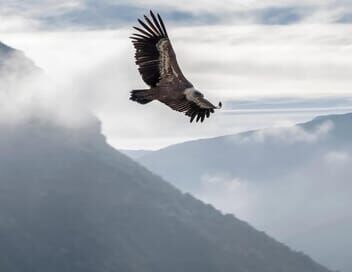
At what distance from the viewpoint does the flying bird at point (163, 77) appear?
17797mm

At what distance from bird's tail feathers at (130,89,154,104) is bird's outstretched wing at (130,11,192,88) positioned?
0.84 ft

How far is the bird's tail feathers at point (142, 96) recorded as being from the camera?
18077mm

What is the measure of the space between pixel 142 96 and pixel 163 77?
94cm

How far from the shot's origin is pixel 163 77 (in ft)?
58.7

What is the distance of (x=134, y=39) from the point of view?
18969mm

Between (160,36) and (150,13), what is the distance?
65cm

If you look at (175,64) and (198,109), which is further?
(198,109)

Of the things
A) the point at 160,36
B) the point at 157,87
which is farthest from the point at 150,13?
the point at 157,87

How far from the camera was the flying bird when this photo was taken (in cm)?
1780

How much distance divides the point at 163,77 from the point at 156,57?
79cm

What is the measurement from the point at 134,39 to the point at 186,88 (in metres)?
2.26

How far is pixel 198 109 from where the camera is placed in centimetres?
1917

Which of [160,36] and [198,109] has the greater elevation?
[160,36]

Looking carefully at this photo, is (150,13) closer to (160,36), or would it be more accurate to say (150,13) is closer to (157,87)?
(160,36)
